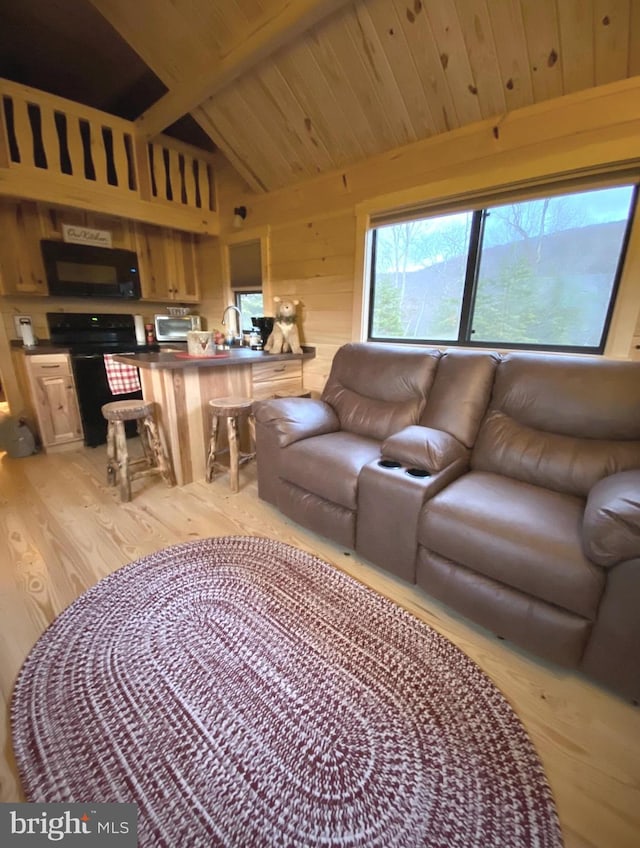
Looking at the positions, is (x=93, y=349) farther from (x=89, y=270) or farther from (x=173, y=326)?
(x=173, y=326)

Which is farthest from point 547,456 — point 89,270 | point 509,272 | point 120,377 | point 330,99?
point 89,270

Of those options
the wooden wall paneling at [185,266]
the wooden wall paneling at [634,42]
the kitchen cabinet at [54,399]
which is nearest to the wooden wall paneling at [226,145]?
the wooden wall paneling at [185,266]

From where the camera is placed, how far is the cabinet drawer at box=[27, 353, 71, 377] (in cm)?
304

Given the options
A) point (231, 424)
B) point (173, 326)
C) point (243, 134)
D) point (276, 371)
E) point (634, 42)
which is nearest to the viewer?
point (634, 42)

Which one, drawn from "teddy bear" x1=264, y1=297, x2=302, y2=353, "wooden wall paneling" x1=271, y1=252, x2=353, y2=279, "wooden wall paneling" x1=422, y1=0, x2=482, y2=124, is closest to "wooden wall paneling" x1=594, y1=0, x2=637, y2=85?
"wooden wall paneling" x1=422, y1=0, x2=482, y2=124

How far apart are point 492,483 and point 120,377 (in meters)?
3.25

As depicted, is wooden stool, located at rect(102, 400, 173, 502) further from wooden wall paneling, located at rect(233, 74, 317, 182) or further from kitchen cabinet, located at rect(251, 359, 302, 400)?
wooden wall paneling, located at rect(233, 74, 317, 182)

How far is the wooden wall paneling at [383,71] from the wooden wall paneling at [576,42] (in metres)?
0.73

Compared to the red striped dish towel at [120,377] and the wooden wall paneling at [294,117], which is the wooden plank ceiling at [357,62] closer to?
the wooden wall paneling at [294,117]

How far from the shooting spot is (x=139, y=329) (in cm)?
405

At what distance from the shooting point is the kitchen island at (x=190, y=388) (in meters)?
2.42

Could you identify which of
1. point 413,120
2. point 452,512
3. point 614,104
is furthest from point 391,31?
point 452,512

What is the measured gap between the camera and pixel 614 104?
1.66 meters

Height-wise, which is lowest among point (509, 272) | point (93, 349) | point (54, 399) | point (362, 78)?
point (54, 399)
